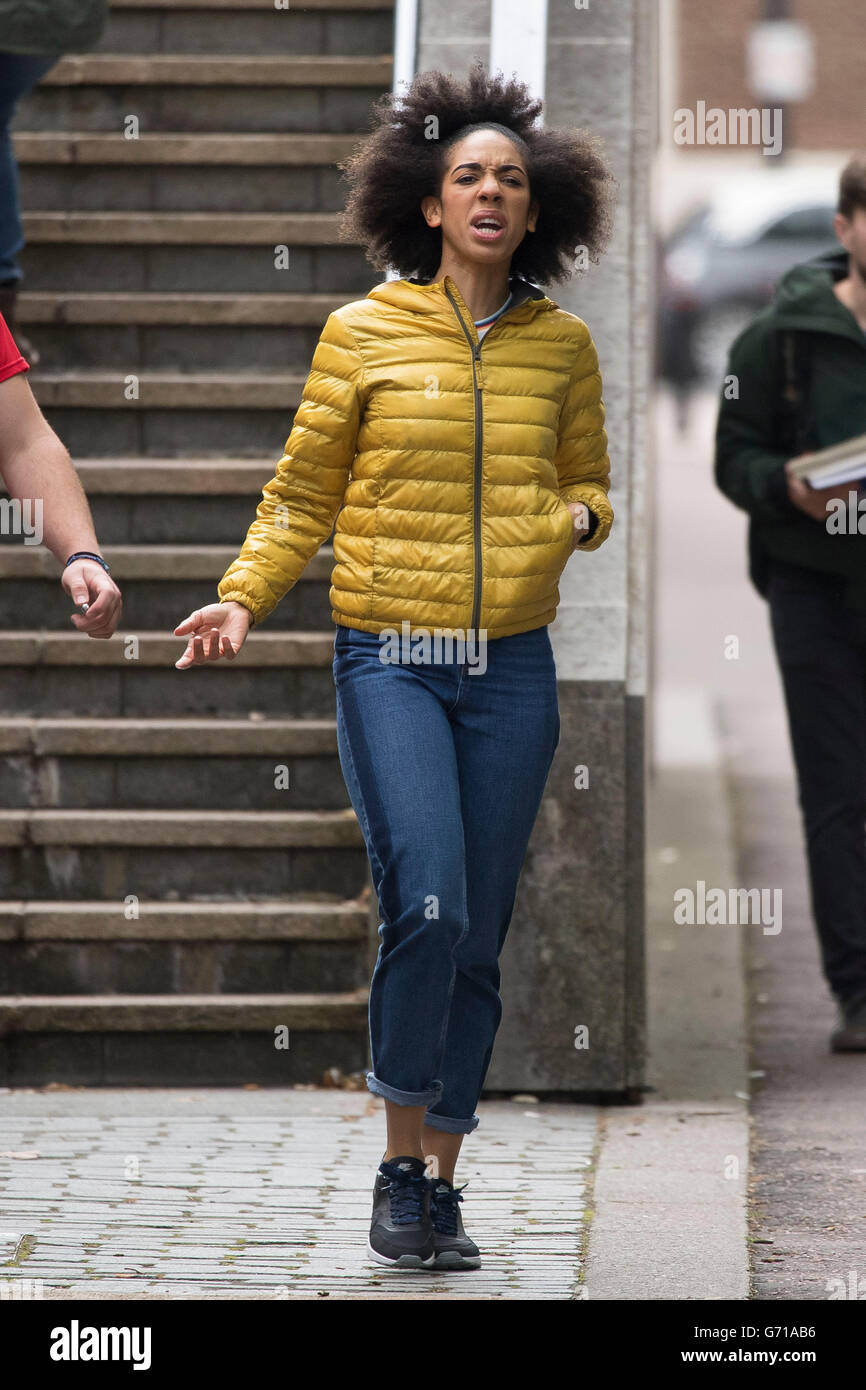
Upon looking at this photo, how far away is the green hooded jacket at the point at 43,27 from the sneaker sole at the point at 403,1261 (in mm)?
2258

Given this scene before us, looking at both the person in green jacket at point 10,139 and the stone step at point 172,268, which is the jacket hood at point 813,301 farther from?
the person in green jacket at point 10,139

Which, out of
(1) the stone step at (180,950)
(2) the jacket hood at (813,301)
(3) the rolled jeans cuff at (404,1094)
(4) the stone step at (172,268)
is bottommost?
(1) the stone step at (180,950)

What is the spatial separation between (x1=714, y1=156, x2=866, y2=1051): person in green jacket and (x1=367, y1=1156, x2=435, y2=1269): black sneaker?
236 centimetres

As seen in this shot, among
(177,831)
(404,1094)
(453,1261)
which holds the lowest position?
(453,1261)

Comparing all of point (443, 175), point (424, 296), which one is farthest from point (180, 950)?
point (443, 175)

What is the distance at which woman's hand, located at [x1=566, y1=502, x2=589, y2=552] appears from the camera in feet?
14.6

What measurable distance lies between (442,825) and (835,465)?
7.77ft

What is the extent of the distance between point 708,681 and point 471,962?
30.0ft

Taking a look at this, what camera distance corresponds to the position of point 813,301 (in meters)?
6.40

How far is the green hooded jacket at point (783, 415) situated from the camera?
6.37 metres

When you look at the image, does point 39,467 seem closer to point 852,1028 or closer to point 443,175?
point 443,175

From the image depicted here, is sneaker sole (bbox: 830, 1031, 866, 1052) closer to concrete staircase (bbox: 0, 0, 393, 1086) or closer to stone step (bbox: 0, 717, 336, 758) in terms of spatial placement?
concrete staircase (bbox: 0, 0, 393, 1086)

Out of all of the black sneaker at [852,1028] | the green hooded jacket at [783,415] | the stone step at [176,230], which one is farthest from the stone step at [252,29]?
the black sneaker at [852,1028]

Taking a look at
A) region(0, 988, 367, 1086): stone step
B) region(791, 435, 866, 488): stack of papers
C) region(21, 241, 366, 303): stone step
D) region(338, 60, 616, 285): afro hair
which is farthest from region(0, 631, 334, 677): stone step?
region(338, 60, 616, 285): afro hair
